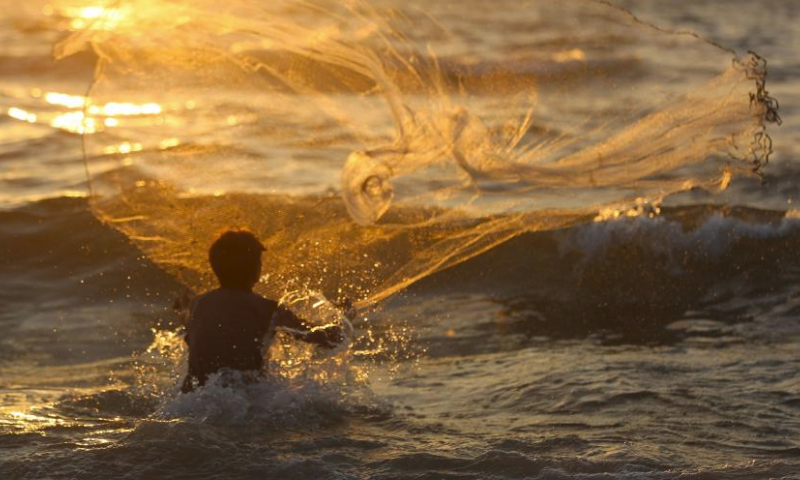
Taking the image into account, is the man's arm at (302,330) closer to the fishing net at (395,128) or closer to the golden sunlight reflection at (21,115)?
the fishing net at (395,128)

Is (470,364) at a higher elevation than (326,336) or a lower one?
lower

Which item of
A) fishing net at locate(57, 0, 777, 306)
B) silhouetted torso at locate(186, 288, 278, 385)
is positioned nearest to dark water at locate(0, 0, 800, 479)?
silhouetted torso at locate(186, 288, 278, 385)

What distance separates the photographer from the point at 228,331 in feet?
25.5

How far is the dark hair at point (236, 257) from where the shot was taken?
7805 millimetres

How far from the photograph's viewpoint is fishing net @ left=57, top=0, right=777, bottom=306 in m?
8.16

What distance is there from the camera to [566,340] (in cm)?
986

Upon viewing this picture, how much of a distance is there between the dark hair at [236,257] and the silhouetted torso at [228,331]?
75 mm

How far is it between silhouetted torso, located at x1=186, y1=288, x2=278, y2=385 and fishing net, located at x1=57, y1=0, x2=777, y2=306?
56 centimetres

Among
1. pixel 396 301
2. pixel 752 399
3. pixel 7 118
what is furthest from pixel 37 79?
pixel 752 399

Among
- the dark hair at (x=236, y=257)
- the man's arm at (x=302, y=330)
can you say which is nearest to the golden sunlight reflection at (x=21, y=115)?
the dark hair at (x=236, y=257)

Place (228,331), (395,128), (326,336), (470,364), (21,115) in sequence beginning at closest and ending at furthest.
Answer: (228,331) → (326,336) → (395,128) → (470,364) → (21,115)

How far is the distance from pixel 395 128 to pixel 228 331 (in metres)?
1.49

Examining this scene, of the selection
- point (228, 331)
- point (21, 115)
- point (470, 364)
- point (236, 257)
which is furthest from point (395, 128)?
point (21, 115)

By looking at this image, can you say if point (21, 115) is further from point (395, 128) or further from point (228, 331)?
point (228, 331)
